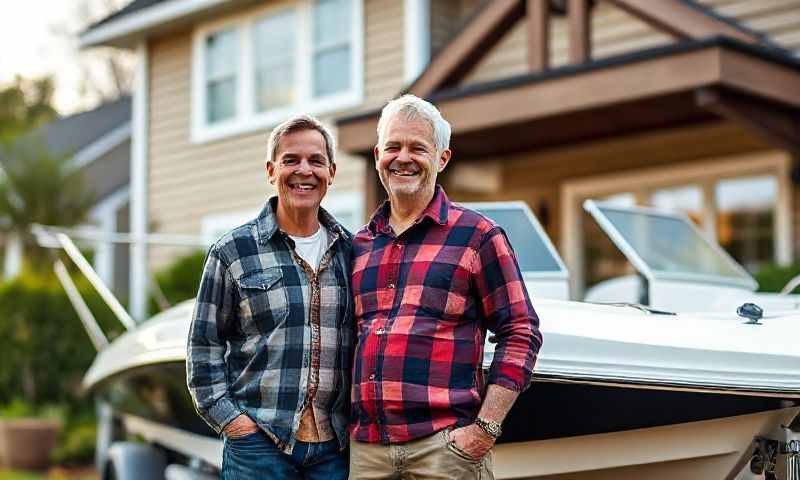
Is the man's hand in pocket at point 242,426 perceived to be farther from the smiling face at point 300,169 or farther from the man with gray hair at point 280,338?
the smiling face at point 300,169

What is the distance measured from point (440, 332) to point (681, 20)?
17.8 ft

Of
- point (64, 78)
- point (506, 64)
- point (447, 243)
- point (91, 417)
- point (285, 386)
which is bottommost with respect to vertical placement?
point (91, 417)

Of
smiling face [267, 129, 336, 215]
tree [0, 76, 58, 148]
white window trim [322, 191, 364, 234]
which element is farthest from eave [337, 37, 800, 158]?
tree [0, 76, 58, 148]

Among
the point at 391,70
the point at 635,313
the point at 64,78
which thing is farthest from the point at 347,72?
the point at 64,78

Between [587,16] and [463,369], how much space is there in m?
5.70

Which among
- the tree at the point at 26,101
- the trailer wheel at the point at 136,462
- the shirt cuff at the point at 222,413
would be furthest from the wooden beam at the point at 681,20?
the tree at the point at 26,101

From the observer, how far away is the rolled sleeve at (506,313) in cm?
279

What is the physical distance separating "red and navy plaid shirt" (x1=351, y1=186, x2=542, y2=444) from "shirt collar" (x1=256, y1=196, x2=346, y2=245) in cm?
36

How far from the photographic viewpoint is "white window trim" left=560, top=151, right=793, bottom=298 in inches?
335

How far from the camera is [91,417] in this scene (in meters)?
11.2

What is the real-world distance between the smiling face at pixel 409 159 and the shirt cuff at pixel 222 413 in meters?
0.80

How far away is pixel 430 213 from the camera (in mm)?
2939

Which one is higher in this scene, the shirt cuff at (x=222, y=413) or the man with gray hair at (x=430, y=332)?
the man with gray hair at (x=430, y=332)

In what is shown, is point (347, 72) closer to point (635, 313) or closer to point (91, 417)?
point (91, 417)
